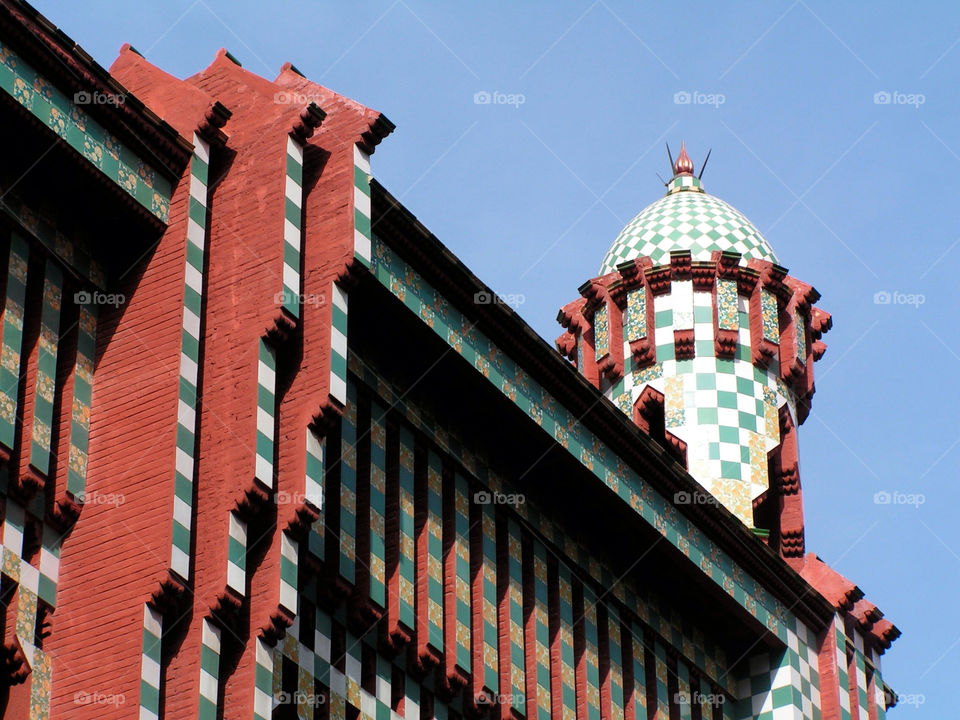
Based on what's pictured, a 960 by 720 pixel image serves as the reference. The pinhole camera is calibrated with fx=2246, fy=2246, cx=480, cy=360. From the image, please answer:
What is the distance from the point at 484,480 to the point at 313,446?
495 cm

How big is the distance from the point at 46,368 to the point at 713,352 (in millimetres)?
17571

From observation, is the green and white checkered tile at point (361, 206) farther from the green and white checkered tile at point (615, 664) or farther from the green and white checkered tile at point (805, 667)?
the green and white checkered tile at point (805, 667)

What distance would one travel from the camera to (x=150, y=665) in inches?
829

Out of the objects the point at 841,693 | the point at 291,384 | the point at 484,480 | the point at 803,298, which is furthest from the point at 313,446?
the point at 803,298

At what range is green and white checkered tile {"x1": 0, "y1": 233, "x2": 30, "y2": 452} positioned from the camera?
21406mm

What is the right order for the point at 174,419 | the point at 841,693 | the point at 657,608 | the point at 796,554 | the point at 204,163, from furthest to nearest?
the point at 796,554
the point at 841,693
the point at 657,608
the point at 204,163
the point at 174,419

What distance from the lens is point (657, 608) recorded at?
102ft

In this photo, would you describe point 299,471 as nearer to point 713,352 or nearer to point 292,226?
point 292,226

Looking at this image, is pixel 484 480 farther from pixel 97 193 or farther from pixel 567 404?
pixel 97 193

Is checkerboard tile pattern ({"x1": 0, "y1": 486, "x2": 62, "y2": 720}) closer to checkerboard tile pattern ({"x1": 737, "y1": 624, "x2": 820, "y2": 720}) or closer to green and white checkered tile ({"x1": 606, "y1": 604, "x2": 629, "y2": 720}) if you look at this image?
green and white checkered tile ({"x1": 606, "y1": 604, "x2": 629, "y2": 720})

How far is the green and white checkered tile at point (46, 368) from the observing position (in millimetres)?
21828

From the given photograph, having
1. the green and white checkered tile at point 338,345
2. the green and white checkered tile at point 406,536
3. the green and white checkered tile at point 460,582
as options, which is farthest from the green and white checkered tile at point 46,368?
the green and white checkered tile at point 460,582

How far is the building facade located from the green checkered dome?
822 centimetres

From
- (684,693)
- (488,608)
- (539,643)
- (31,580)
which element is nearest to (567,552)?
(539,643)
